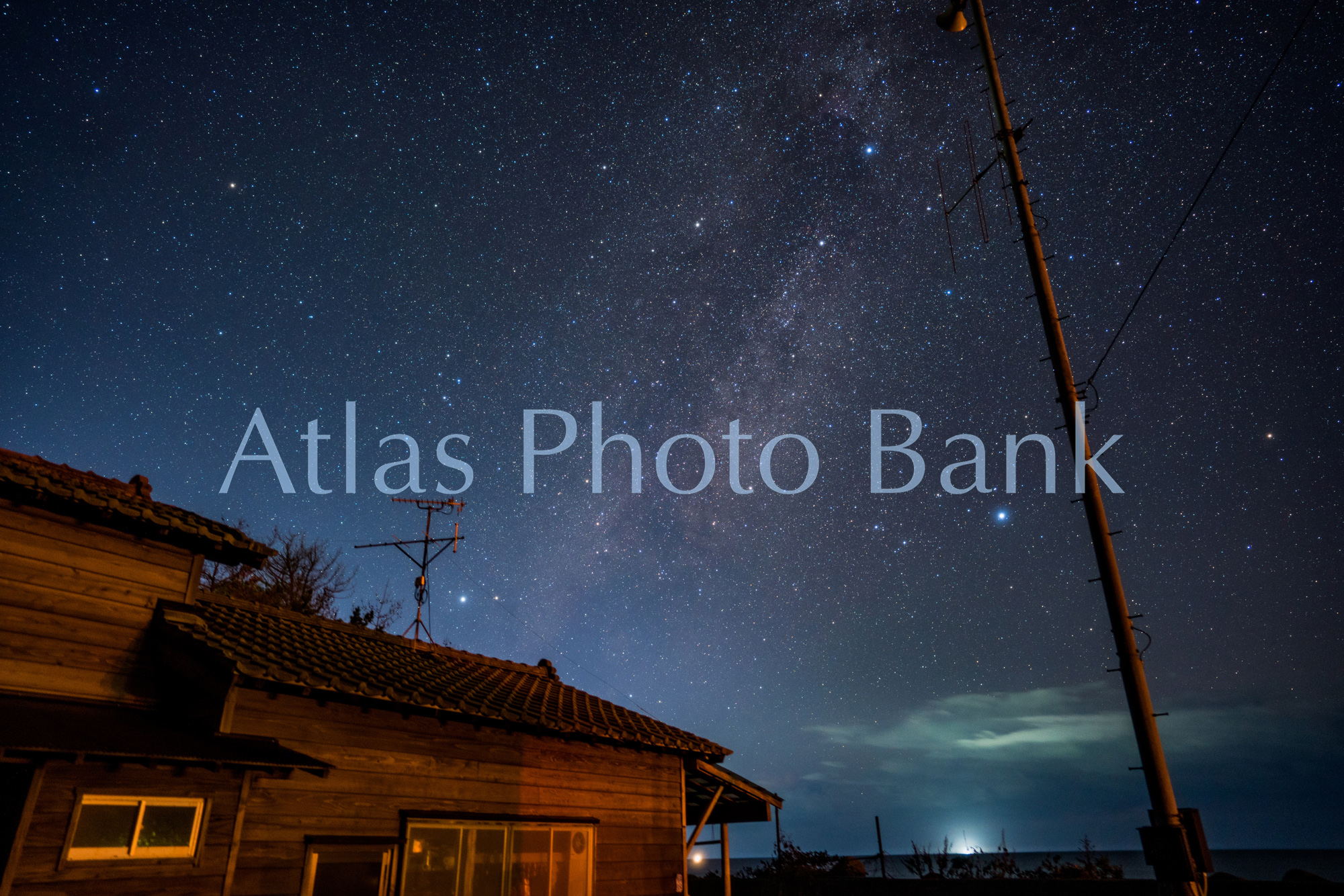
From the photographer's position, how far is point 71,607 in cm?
687

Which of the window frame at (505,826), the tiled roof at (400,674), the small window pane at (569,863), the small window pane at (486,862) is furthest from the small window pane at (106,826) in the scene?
the small window pane at (569,863)

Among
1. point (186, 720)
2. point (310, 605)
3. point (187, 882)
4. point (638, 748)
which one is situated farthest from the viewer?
point (310, 605)

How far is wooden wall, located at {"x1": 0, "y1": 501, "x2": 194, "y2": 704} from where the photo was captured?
650 centimetres

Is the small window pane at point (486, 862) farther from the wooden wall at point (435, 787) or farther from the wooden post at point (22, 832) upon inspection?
the wooden post at point (22, 832)

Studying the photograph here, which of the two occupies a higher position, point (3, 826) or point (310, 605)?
point (310, 605)

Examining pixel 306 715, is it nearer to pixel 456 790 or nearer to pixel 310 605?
pixel 456 790

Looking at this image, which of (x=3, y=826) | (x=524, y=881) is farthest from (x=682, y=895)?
(x=3, y=826)

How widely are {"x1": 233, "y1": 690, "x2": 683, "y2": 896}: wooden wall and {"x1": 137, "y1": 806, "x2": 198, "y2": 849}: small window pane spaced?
51 cm

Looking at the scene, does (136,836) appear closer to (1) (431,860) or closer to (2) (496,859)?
(1) (431,860)

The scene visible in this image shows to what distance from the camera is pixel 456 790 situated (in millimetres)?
8164

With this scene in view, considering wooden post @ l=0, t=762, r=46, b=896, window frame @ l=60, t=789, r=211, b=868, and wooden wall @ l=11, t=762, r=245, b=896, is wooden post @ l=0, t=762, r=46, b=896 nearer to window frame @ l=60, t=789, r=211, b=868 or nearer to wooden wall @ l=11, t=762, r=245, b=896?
wooden wall @ l=11, t=762, r=245, b=896

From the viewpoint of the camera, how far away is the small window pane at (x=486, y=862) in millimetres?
8156

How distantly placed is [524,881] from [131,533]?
6.01 m

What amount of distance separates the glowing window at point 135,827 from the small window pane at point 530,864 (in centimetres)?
364
